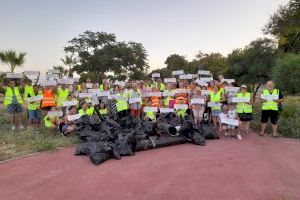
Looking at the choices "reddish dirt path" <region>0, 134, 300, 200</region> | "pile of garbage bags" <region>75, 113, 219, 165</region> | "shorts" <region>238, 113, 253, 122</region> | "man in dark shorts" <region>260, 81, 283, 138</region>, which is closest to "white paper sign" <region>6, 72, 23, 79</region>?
"pile of garbage bags" <region>75, 113, 219, 165</region>

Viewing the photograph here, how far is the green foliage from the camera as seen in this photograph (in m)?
15.3

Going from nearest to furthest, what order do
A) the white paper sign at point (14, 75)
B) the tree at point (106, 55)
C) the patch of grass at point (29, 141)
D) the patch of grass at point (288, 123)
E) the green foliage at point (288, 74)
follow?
the patch of grass at point (29, 141) < the patch of grass at point (288, 123) < the white paper sign at point (14, 75) < the green foliage at point (288, 74) < the tree at point (106, 55)

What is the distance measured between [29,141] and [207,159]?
556cm

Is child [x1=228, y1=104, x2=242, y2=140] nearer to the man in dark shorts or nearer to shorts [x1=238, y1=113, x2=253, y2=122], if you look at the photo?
shorts [x1=238, y1=113, x2=253, y2=122]

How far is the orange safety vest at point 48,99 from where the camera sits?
11961 mm

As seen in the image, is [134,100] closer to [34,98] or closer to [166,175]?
[34,98]

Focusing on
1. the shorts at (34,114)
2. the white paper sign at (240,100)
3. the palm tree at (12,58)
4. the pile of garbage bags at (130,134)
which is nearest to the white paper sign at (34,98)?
the shorts at (34,114)

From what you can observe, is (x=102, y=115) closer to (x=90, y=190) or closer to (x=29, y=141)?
(x=29, y=141)

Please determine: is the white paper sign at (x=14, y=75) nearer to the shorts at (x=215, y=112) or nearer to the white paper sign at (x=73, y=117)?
the white paper sign at (x=73, y=117)

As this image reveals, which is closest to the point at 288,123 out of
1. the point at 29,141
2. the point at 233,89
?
the point at 233,89

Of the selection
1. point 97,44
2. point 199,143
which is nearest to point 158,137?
point 199,143

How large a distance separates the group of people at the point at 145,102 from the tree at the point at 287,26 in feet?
33.8

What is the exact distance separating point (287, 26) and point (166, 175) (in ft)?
56.3

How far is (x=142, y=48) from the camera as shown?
3525 cm
